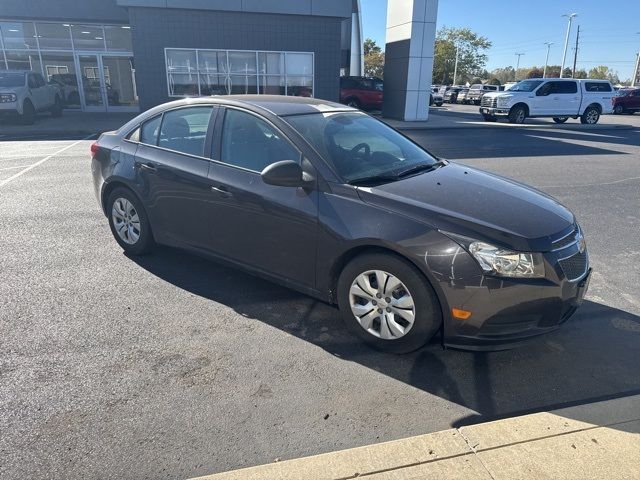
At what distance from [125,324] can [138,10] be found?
1865 centimetres

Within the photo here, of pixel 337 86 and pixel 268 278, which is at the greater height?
pixel 337 86

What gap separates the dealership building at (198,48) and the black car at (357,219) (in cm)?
1654

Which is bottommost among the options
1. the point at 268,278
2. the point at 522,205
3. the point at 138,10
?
the point at 268,278

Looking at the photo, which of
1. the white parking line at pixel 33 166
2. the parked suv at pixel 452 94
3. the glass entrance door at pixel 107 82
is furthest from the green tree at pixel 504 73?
the white parking line at pixel 33 166

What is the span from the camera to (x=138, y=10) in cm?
1864

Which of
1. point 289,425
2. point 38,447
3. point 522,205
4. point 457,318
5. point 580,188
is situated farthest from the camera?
point 580,188

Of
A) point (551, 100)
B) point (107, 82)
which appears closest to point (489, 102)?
point (551, 100)

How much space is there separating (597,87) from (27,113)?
79.6 feet

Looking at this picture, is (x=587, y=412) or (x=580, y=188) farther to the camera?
(x=580, y=188)

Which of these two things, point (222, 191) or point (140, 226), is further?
point (140, 226)

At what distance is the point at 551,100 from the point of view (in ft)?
71.3

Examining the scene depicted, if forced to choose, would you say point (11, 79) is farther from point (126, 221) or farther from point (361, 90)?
point (126, 221)

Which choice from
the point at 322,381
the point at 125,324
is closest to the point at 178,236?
the point at 125,324

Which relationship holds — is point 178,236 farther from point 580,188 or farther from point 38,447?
point 580,188
